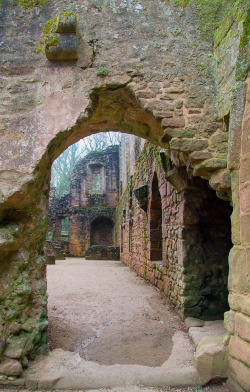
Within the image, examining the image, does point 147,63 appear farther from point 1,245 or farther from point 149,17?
point 1,245

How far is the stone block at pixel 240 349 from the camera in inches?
91.6

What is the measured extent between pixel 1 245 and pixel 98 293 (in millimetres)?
4025

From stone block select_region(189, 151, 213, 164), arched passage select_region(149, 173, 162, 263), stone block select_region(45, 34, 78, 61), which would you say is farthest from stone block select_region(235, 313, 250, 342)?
arched passage select_region(149, 173, 162, 263)

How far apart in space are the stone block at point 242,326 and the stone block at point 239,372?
0.75 ft

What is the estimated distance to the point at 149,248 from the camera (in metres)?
7.48

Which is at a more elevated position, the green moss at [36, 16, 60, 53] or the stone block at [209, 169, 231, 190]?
Answer: the green moss at [36, 16, 60, 53]

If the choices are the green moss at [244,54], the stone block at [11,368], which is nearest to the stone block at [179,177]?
the green moss at [244,54]

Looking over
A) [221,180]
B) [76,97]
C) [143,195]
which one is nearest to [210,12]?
[76,97]

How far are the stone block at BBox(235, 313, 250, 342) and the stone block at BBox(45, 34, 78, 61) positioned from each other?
10.1 feet

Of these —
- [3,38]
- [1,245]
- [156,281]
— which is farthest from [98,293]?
[3,38]

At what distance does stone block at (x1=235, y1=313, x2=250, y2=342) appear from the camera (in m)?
2.32

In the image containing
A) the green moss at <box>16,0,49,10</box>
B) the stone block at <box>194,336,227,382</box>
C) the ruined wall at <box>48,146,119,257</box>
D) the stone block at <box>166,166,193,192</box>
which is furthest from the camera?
the ruined wall at <box>48,146,119,257</box>

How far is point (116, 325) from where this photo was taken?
13.9 feet

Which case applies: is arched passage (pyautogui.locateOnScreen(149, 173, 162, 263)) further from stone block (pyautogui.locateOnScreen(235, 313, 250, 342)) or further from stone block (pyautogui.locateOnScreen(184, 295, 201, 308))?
stone block (pyautogui.locateOnScreen(235, 313, 250, 342))
